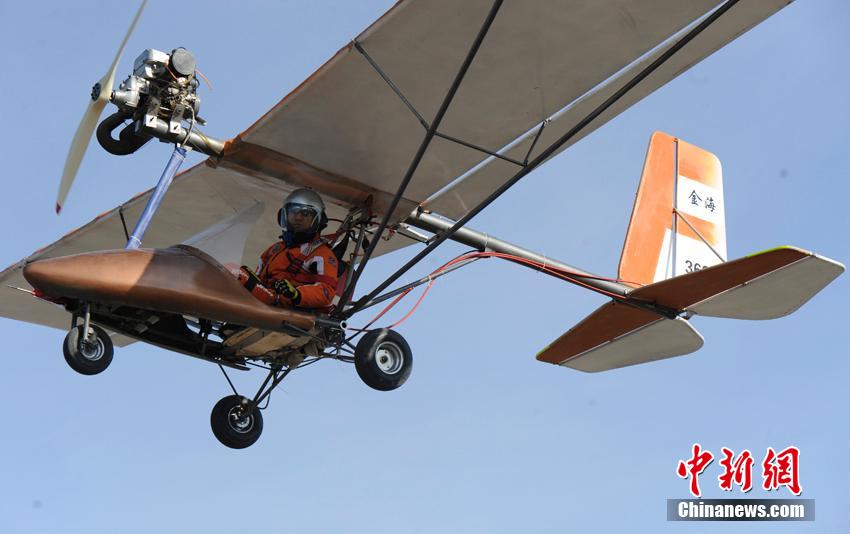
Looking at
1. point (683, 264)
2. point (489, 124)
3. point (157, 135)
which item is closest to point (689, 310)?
point (683, 264)

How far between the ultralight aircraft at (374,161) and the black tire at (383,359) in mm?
15

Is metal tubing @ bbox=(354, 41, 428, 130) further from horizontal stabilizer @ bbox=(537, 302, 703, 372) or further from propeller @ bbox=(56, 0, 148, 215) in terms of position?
horizontal stabilizer @ bbox=(537, 302, 703, 372)

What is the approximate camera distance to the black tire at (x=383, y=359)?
9305 millimetres

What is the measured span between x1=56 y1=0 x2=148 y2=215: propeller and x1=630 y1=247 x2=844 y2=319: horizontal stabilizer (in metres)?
5.46

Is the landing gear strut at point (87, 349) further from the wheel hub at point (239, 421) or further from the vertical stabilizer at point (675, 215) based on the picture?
the vertical stabilizer at point (675, 215)

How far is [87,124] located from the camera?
9.23 metres

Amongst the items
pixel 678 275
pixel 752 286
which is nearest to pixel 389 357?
pixel 752 286

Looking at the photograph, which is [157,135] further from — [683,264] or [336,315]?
[683,264]

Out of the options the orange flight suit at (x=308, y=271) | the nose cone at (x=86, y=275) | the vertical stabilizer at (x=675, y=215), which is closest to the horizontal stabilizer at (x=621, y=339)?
the vertical stabilizer at (x=675, y=215)

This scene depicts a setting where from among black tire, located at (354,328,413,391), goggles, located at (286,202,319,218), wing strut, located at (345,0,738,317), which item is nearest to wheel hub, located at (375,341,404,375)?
black tire, located at (354,328,413,391)

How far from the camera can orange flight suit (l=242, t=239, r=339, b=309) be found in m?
9.37

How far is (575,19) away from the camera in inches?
352

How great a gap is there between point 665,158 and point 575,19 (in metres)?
4.83

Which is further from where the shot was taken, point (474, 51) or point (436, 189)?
point (436, 189)
